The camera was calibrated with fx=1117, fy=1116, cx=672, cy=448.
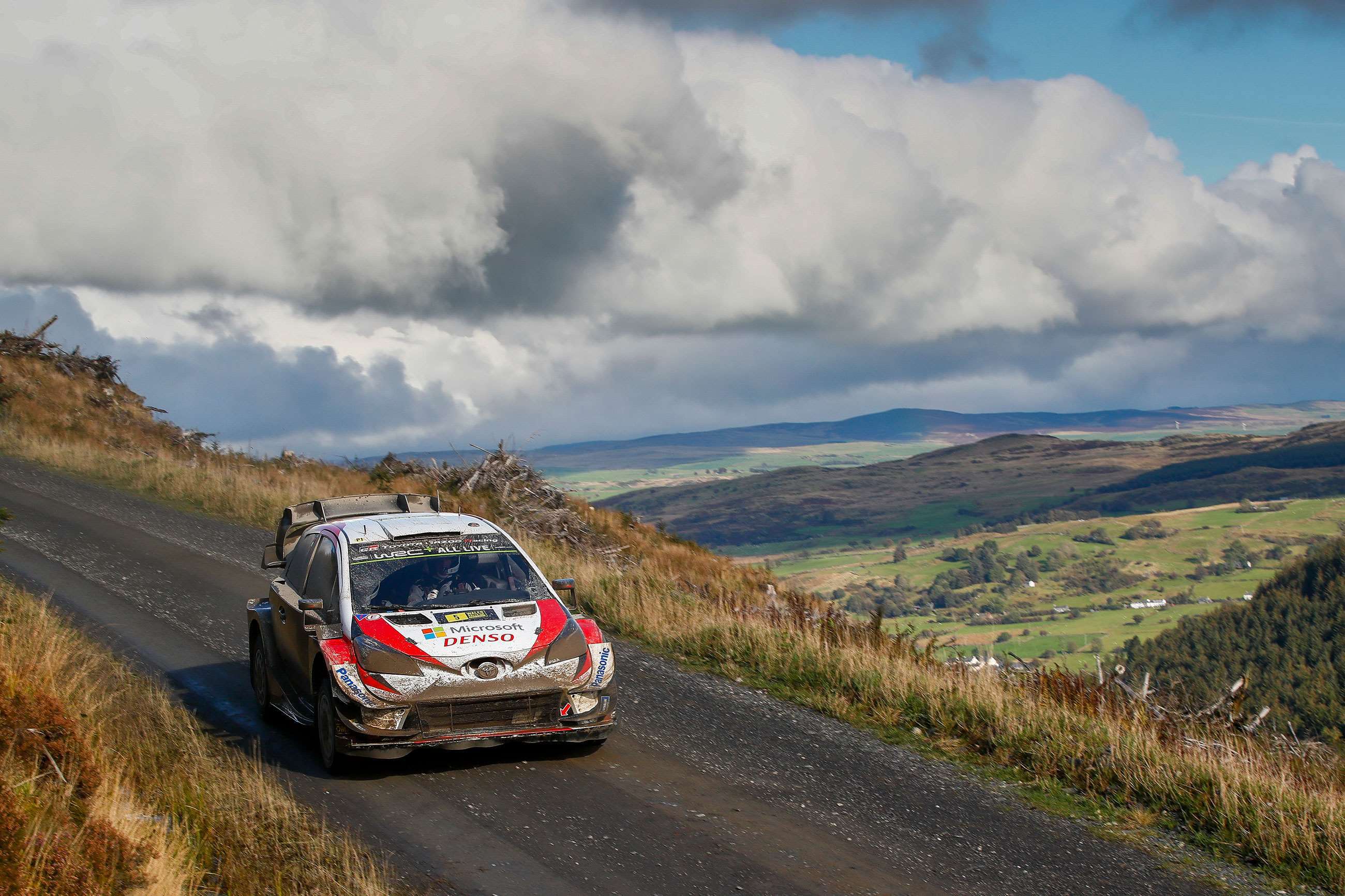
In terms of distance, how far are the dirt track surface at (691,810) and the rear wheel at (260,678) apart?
14cm

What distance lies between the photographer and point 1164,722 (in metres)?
9.54

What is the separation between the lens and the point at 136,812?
21.0ft

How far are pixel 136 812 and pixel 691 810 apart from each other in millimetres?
3311

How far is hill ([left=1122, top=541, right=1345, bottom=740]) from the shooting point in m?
40.3

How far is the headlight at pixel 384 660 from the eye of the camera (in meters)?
7.42

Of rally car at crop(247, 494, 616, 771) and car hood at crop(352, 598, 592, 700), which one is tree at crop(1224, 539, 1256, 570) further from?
car hood at crop(352, 598, 592, 700)

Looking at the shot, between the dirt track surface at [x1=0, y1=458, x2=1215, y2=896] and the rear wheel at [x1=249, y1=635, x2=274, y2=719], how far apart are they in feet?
0.45

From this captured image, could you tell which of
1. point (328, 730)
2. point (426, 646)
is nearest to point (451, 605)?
point (426, 646)

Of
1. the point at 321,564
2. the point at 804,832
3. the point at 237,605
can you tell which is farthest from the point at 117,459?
the point at 804,832

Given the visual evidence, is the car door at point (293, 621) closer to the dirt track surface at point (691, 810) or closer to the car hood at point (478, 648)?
the dirt track surface at point (691, 810)

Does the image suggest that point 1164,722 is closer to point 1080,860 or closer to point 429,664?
point 1080,860

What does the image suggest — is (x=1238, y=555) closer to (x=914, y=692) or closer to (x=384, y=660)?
(x=914, y=692)

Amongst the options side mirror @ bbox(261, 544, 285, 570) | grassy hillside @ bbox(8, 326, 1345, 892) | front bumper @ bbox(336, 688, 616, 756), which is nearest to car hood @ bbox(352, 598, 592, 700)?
front bumper @ bbox(336, 688, 616, 756)

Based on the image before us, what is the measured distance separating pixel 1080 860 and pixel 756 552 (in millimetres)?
143546
